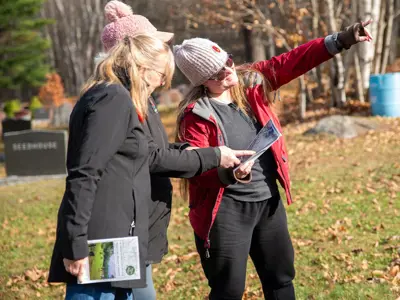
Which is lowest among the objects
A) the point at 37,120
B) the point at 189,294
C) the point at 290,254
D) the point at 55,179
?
the point at 37,120

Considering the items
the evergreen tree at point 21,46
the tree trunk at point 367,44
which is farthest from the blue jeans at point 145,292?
the evergreen tree at point 21,46

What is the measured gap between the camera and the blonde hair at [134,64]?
9.34 feet

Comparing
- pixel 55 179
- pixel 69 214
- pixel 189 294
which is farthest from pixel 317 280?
pixel 55 179

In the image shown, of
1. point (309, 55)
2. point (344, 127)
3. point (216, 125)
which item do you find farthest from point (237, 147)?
point (344, 127)

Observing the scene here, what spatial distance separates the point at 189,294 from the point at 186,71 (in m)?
2.48

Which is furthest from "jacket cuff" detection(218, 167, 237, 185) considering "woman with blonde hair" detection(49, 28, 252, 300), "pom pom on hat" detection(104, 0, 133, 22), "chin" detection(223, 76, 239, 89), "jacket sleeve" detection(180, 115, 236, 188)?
"pom pom on hat" detection(104, 0, 133, 22)

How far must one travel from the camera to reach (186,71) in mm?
3537

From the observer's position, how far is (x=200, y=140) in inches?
137

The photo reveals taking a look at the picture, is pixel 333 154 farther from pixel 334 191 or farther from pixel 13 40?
pixel 13 40

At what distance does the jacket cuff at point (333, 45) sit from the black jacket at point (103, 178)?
1.27m

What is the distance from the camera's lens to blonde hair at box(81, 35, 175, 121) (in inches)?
112

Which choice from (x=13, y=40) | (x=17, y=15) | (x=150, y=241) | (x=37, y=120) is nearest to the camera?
(x=150, y=241)

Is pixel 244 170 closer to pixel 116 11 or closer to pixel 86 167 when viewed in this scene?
pixel 86 167

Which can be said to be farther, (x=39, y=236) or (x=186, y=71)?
(x=39, y=236)
